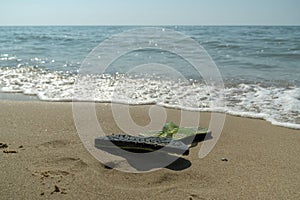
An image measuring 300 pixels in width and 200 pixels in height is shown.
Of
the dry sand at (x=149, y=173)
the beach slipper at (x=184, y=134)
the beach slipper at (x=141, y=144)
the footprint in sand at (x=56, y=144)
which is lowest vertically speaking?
the dry sand at (x=149, y=173)

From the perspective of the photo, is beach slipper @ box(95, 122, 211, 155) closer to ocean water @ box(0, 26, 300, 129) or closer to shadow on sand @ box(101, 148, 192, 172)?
shadow on sand @ box(101, 148, 192, 172)

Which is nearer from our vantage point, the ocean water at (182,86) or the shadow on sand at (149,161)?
the shadow on sand at (149,161)

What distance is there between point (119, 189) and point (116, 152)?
518 mm

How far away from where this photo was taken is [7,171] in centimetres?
217

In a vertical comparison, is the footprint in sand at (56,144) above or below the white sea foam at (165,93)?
below

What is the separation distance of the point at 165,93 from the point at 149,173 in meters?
2.69

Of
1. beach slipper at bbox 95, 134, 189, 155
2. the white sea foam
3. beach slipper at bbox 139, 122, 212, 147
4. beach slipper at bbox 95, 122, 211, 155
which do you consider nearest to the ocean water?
the white sea foam

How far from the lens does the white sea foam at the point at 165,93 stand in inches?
155

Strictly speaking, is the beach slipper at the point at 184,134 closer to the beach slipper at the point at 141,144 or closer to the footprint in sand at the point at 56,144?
the beach slipper at the point at 141,144

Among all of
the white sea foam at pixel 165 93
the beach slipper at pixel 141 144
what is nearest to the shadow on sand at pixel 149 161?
the beach slipper at pixel 141 144

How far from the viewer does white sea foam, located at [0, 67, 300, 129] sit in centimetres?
395

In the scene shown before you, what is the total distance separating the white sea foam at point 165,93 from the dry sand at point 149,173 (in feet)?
2.36

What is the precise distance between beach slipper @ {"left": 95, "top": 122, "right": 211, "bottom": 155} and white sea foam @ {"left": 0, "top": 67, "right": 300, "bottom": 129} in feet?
3.71

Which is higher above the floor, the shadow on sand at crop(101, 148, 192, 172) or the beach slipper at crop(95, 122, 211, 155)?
the beach slipper at crop(95, 122, 211, 155)
